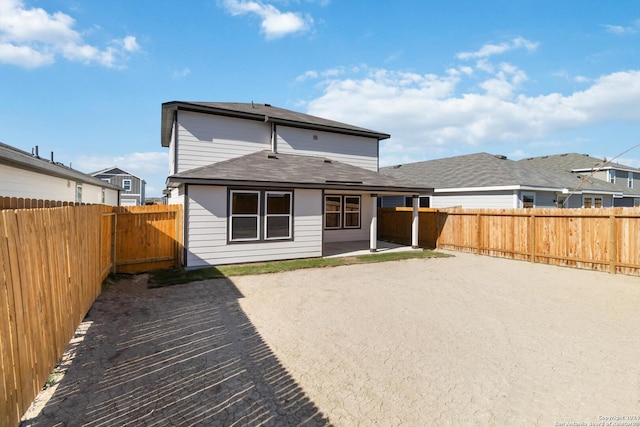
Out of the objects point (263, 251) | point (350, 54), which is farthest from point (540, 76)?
point (263, 251)

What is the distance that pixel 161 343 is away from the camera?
182 inches

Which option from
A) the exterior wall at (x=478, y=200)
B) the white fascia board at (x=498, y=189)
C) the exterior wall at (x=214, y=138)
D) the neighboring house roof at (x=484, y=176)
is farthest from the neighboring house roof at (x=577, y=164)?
the exterior wall at (x=214, y=138)

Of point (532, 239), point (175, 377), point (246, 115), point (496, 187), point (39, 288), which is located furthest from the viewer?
point (496, 187)

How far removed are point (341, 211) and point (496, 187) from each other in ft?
30.2

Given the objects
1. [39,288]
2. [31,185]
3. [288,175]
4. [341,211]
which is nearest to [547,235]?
[341,211]

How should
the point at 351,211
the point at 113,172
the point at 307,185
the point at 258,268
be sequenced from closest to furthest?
1. the point at 258,268
2. the point at 307,185
3. the point at 351,211
4. the point at 113,172

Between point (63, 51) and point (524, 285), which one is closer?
point (524, 285)

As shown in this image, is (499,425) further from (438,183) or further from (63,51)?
(438,183)

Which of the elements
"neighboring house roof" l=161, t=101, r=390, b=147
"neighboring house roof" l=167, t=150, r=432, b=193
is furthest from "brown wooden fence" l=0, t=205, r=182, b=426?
"neighboring house roof" l=161, t=101, r=390, b=147

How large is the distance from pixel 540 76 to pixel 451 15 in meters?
6.41

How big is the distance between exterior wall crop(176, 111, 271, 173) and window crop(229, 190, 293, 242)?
3.35m

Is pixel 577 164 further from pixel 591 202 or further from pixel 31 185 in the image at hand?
pixel 31 185

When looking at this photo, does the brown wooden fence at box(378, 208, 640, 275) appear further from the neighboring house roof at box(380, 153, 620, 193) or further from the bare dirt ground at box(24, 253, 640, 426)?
the neighboring house roof at box(380, 153, 620, 193)

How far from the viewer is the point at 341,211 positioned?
16.4 metres
